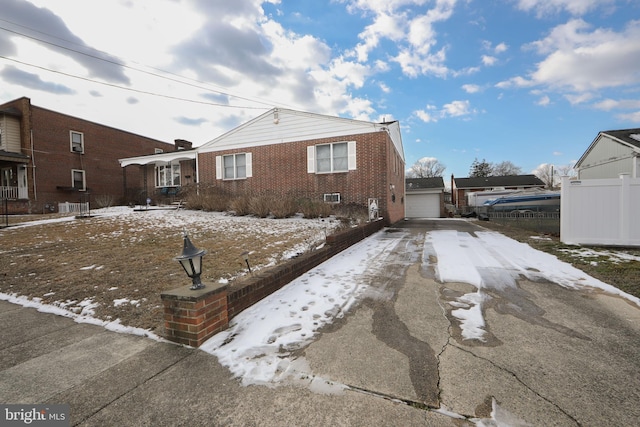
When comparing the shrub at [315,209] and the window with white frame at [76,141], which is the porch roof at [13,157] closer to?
the window with white frame at [76,141]

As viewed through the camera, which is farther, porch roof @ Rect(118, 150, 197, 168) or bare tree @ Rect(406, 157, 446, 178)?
bare tree @ Rect(406, 157, 446, 178)

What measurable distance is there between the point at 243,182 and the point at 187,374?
1425 cm

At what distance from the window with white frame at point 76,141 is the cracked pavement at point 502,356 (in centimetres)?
2606

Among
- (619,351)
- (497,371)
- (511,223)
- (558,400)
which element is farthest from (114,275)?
(511,223)

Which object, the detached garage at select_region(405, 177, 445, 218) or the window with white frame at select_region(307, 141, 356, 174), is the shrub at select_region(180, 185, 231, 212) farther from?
the detached garage at select_region(405, 177, 445, 218)

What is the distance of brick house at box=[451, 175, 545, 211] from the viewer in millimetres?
35572

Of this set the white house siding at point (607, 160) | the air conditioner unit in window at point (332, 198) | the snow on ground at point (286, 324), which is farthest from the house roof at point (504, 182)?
the snow on ground at point (286, 324)

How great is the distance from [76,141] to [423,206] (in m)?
28.2

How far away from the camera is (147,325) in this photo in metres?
3.14

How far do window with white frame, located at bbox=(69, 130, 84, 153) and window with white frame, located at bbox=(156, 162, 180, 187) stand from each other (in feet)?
22.4

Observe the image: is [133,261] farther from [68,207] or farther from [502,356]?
[68,207]

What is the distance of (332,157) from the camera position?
542 inches

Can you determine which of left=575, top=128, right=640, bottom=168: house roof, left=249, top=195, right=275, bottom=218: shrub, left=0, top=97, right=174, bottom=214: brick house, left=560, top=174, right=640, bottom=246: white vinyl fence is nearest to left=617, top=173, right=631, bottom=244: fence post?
left=560, top=174, right=640, bottom=246: white vinyl fence

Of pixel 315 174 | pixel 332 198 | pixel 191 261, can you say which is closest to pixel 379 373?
pixel 191 261
